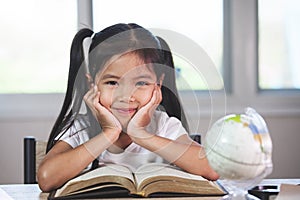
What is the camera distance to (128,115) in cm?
136

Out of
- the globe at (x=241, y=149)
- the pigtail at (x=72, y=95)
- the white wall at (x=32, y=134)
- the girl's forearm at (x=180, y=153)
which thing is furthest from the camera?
the white wall at (x=32, y=134)

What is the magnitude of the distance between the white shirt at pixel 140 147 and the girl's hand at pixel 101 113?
0.06 metres

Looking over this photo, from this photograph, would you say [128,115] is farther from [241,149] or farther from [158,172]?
[241,149]

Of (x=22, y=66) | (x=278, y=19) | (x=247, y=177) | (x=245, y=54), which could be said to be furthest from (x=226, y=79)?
(x=247, y=177)

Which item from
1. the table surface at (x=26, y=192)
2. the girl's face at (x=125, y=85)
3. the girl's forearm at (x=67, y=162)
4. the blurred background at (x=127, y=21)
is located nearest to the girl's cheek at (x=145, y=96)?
the girl's face at (x=125, y=85)

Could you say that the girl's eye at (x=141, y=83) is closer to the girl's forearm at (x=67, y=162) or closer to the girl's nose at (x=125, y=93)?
the girl's nose at (x=125, y=93)

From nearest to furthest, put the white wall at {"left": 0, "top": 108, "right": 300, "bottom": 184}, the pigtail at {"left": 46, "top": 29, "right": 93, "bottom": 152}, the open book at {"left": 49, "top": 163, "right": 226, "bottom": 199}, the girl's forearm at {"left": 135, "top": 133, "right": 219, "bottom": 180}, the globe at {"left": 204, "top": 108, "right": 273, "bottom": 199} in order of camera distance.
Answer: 1. the globe at {"left": 204, "top": 108, "right": 273, "bottom": 199}
2. the open book at {"left": 49, "top": 163, "right": 226, "bottom": 199}
3. the girl's forearm at {"left": 135, "top": 133, "right": 219, "bottom": 180}
4. the pigtail at {"left": 46, "top": 29, "right": 93, "bottom": 152}
5. the white wall at {"left": 0, "top": 108, "right": 300, "bottom": 184}

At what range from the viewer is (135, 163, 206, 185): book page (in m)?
1.30

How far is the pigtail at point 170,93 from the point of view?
4.51 feet

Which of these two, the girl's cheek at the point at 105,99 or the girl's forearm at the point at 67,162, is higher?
the girl's cheek at the point at 105,99

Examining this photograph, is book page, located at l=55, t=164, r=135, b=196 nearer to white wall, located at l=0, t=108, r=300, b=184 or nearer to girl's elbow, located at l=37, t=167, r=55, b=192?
girl's elbow, located at l=37, t=167, r=55, b=192

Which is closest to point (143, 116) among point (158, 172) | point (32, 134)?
point (158, 172)

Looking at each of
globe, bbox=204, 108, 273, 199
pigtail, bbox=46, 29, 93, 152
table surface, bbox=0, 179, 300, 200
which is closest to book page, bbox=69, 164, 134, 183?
table surface, bbox=0, 179, 300, 200

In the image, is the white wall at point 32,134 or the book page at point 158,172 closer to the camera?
the book page at point 158,172
